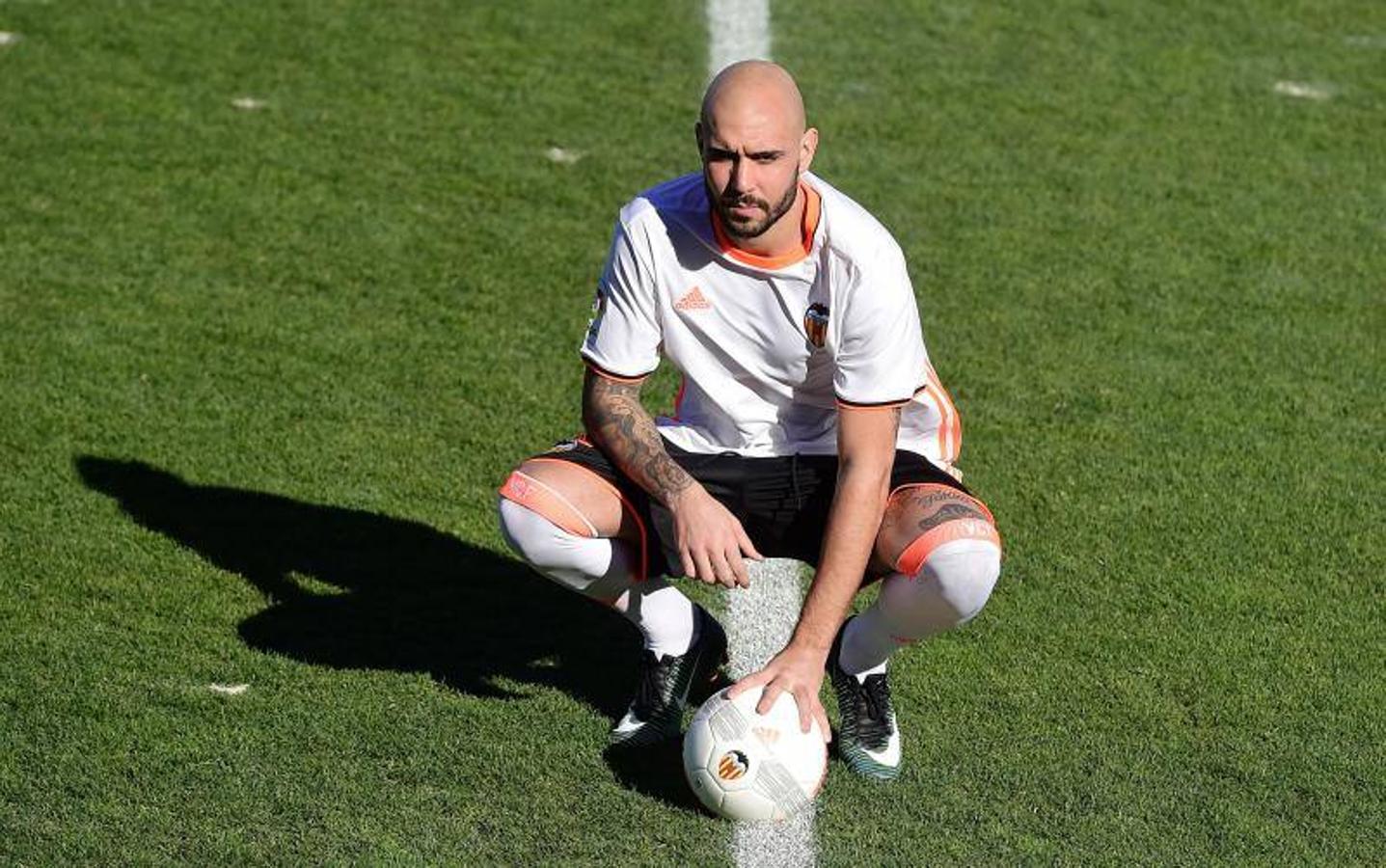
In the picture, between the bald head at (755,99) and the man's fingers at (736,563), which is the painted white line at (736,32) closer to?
the bald head at (755,99)

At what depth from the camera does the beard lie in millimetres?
4676

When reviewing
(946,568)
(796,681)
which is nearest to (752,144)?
(946,568)

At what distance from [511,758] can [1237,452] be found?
2.94m

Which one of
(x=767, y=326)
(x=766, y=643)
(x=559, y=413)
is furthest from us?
(x=559, y=413)

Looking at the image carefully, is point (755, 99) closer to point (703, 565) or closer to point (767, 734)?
point (703, 565)

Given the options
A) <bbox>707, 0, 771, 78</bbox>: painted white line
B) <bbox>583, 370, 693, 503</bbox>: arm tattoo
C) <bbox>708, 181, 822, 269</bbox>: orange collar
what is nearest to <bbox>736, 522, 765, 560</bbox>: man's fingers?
<bbox>583, 370, 693, 503</bbox>: arm tattoo

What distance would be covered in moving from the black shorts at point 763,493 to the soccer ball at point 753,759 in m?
0.59

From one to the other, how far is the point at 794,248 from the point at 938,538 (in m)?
0.78

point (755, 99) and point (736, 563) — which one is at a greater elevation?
point (755, 99)

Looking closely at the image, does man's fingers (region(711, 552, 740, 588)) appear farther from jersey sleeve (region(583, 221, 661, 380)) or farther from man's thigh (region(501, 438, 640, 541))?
jersey sleeve (region(583, 221, 661, 380))

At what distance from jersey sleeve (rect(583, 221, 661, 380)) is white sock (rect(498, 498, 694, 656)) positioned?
1.36ft

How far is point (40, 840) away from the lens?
4.43 m

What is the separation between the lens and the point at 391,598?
573cm

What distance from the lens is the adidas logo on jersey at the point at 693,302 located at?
196 inches
